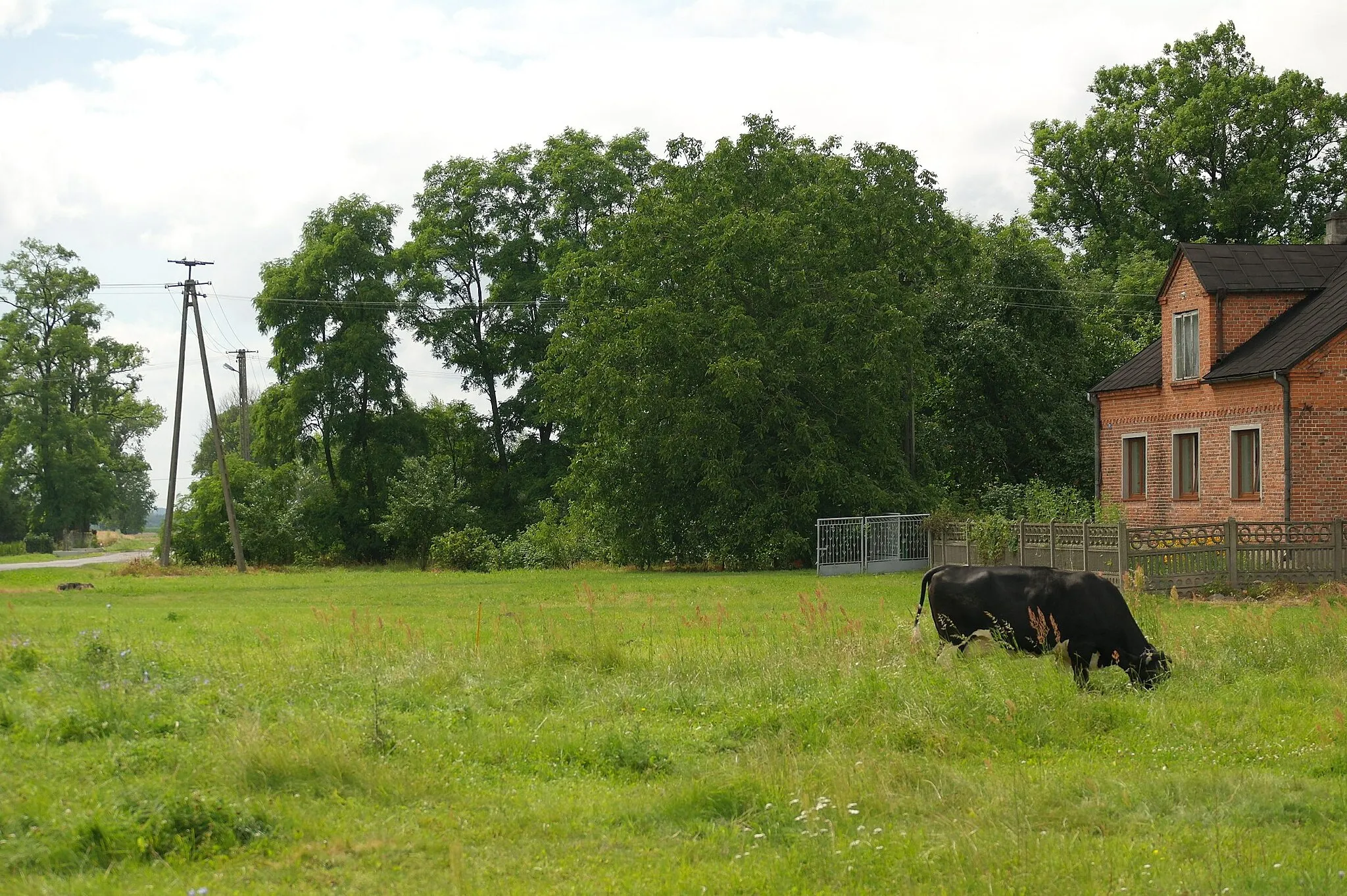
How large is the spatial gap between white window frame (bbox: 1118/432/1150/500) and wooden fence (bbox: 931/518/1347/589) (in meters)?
8.82

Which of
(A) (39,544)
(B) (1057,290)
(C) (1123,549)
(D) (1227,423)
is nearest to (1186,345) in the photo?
(D) (1227,423)

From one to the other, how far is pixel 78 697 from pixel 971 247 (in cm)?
3959

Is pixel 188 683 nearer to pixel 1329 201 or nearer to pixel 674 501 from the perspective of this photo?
pixel 674 501

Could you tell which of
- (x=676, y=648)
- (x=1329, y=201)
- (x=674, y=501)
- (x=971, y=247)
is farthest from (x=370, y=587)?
(x=1329, y=201)

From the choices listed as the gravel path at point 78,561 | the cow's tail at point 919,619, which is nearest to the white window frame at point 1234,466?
the cow's tail at point 919,619

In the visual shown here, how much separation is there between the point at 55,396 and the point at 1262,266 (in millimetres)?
64044

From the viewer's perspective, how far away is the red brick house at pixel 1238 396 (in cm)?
2930

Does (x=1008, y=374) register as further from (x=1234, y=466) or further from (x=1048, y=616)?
(x=1048, y=616)

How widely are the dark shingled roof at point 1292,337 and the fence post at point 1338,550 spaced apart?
522 cm

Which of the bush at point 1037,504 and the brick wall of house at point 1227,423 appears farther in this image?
the bush at point 1037,504

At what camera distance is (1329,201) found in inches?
2218

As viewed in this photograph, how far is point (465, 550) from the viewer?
46.9 metres

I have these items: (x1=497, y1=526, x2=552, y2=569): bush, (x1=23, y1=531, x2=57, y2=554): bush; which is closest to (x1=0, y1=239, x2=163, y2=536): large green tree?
(x1=23, y1=531, x2=57, y2=554): bush

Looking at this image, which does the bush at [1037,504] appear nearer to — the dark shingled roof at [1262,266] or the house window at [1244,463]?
the house window at [1244,463]
